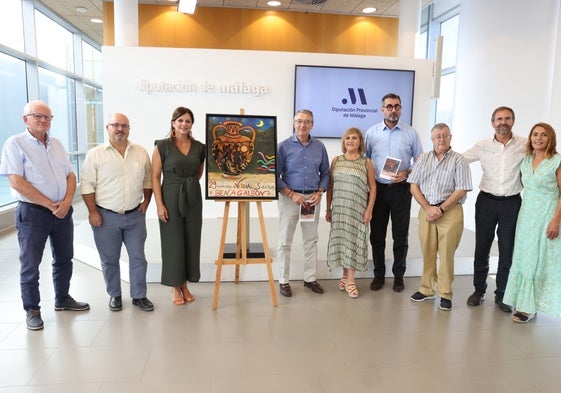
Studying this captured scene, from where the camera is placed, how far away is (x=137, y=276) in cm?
352

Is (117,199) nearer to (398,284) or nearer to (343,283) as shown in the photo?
(343,283)

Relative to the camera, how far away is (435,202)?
139 inches

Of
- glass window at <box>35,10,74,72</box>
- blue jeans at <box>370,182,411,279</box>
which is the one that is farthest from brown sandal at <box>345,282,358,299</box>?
glass window at <box>35,10,74,72</box>

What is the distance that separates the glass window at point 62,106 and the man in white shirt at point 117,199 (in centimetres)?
727

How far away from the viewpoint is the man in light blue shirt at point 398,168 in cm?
385

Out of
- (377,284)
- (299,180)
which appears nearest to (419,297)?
(377,284)

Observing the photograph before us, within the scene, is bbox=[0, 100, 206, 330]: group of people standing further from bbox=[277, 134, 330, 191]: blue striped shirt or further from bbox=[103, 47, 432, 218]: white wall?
bbox=[103, 47, 432, 218]: white wall

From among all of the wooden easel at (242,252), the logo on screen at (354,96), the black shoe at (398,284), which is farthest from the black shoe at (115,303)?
the logo on screen at (354,96)

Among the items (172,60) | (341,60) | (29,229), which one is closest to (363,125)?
(341,60)

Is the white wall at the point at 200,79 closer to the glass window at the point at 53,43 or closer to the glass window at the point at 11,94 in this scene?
the glass window at the point at 11,94

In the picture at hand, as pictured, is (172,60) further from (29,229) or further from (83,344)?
(83,344)

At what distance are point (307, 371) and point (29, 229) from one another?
85.0 inches

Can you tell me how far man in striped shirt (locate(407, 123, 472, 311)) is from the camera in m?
3.45

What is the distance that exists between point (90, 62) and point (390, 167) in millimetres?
10770
